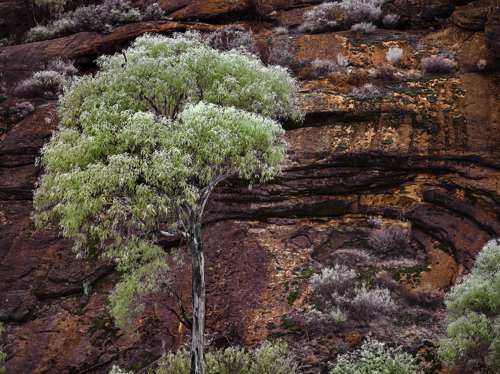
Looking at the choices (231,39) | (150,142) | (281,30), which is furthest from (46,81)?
(281,30)

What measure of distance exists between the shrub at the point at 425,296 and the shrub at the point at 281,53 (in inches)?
407

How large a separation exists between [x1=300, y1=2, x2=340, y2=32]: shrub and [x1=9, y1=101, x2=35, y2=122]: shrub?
41.3ft

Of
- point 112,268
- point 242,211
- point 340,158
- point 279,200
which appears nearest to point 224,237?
point 242,211

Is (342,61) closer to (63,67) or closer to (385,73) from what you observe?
(385,73)

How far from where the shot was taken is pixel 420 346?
947 centimetres

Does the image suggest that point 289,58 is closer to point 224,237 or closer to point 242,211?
point 242,211

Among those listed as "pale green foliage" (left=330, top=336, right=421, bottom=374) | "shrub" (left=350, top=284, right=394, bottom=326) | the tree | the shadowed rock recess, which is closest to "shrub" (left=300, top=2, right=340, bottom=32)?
the shadowed rock recess

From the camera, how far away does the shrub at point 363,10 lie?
17.1 metres

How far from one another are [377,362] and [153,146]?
287 inches

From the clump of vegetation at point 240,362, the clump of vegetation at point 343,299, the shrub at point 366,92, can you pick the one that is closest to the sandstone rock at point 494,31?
the shrub at point 366,92

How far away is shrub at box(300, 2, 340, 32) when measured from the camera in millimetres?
17508

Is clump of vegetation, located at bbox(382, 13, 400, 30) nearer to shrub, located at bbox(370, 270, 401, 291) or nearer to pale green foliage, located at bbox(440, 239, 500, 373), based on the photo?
shrub, located at bbox(370, 270, 401, 291)

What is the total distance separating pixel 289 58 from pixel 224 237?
8.41 m

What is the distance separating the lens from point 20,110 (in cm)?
1539
